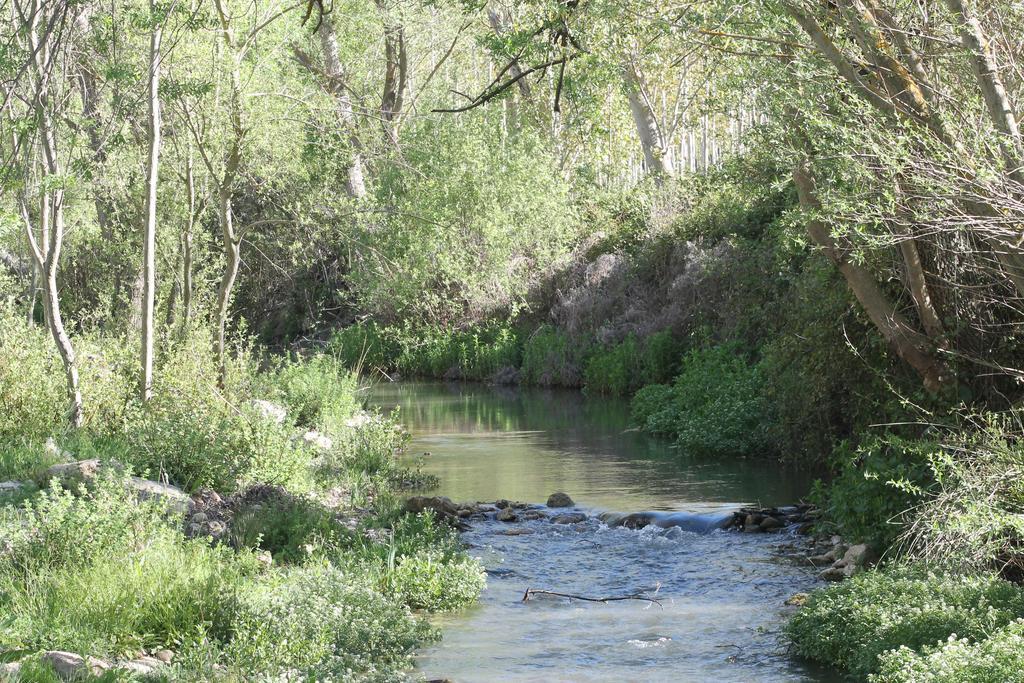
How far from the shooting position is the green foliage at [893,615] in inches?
283

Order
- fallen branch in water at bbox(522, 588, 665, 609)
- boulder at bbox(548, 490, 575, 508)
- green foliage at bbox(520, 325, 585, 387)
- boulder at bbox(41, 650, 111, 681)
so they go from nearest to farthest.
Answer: boulder at bbox(41, 650, 111, 681) → fallen branch in water at bbox(522, 588, 665, 609) → boulder at bbox(548, 490, 575, 508) → green foliage at bbox(520, 325, 585, 387)

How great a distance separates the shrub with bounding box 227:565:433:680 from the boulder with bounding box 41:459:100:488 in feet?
8.48

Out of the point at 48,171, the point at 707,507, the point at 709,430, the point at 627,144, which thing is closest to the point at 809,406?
the point at 707,507

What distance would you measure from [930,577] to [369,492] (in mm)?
7851

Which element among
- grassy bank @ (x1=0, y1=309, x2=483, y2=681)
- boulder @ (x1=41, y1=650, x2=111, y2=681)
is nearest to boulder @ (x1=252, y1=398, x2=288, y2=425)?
grassy bank @ (x1=0, y1=309, x2=483, y2=681)

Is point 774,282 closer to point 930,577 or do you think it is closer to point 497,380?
point 497,380

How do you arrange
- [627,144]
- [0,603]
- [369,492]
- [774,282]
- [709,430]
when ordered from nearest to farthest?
[0,603]
[369,492]
[709,430]
[774,282]
[627,144]

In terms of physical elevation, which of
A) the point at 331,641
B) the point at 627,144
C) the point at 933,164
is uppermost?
the point at 627,144

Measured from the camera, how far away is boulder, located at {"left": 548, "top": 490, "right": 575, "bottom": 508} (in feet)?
45.0

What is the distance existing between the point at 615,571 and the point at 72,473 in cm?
509

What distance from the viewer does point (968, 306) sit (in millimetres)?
10320

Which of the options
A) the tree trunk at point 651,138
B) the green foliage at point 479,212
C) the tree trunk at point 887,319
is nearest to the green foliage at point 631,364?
the green foliage at point 479,212

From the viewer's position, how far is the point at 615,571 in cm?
1080

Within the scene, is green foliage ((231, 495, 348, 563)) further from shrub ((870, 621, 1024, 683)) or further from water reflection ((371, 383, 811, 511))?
shrub ((870, 621, 1024, 683))
